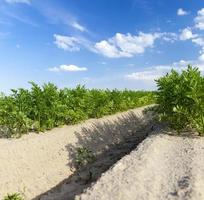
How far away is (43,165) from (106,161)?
195cm

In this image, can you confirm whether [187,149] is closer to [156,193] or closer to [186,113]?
[186,113]

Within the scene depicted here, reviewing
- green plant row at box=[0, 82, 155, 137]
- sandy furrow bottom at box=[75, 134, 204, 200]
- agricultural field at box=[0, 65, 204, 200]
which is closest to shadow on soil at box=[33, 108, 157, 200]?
agricultural field at box=[0, 65, 204, 200]

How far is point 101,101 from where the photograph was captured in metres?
17.4

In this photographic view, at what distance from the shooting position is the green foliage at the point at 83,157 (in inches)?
453

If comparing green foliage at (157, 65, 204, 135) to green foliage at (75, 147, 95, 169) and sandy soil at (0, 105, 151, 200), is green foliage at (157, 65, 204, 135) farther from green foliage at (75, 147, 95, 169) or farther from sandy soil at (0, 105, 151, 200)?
sandy soil at (0, 105, 151, 200)

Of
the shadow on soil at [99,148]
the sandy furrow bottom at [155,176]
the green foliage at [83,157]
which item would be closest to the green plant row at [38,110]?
the shadow on soil at [99,148]

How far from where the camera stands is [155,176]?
733 centimetres

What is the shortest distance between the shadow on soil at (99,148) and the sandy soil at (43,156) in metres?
0.04

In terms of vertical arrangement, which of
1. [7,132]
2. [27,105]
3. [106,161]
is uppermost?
[27,105]

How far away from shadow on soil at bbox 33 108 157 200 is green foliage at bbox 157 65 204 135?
5.79 ft

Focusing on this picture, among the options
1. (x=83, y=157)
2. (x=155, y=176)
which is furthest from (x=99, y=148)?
(x=155, y=176)

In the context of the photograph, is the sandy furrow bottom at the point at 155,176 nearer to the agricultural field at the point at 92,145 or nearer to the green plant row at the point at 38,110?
the agricultural field at the point at 92,145

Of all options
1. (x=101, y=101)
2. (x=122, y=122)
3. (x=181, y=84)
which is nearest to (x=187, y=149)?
(x=181, y=84)

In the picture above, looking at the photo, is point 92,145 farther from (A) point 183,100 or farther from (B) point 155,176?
(B) point 155,176
